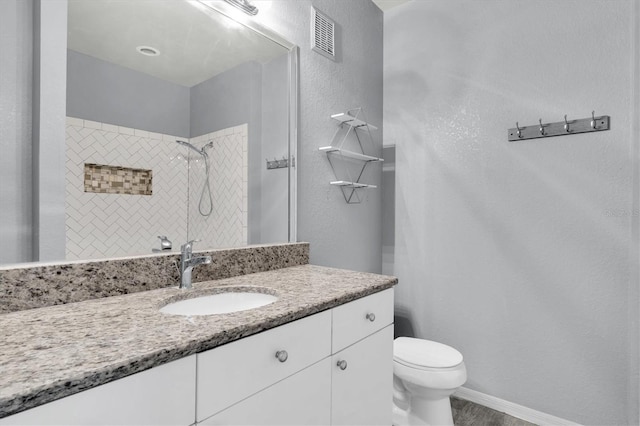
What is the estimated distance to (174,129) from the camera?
4.16 feet

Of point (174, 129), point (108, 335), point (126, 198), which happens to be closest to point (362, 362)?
point (108, 335)

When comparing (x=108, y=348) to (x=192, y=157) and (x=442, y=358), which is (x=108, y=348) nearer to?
(x=192, y=157)

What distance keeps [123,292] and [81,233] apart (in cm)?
23

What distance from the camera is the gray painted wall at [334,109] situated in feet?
5.98

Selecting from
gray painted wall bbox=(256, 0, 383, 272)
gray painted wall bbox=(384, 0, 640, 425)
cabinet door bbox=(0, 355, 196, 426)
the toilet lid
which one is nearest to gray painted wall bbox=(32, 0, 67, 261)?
cabinet door bbox=(0, 355, 196, 426)

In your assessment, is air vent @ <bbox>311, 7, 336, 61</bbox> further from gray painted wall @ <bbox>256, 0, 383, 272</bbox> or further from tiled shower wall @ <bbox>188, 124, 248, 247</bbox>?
tiled shower wall @ <bbox>188, 124, 248, 247</bbox>

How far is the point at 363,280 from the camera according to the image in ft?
4.35

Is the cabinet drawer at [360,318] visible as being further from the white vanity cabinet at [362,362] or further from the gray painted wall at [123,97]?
the gray painted wall at [123,97]

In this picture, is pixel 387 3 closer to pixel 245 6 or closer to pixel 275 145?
pixel 245 6

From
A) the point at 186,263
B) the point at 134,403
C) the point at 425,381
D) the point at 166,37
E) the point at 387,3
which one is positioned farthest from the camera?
the point at 387,3

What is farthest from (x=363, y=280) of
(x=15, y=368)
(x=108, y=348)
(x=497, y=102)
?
(x=497, y=102)

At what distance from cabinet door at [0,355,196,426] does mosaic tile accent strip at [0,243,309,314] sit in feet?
1.76

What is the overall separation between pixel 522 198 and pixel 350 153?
1029 millimetres

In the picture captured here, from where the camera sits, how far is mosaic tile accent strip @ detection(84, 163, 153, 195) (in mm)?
1048
